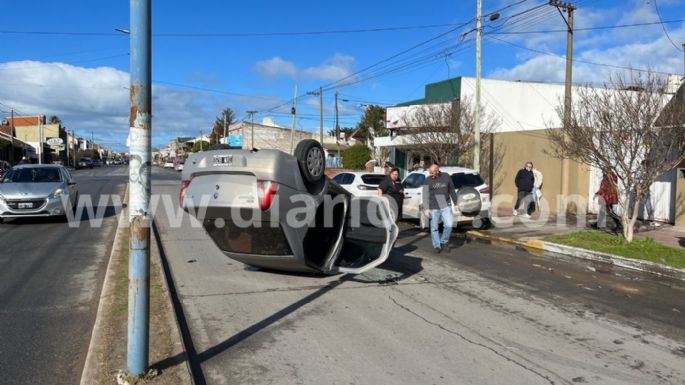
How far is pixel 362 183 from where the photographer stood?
15.9m

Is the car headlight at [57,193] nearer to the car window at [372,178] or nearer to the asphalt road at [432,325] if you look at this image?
the asphalt road at [432,325]

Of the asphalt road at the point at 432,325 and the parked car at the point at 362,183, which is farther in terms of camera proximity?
the parked car at the point at 362,183

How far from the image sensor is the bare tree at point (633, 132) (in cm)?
987

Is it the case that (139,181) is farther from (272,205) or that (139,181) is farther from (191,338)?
(272,205)

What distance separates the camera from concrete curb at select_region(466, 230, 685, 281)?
8.81 m

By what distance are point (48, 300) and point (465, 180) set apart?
10.2 metres

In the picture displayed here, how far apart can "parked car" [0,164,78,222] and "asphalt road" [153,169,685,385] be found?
623 cm

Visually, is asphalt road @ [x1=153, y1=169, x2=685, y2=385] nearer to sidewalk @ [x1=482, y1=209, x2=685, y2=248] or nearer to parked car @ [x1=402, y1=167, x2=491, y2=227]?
sidewalk @ [x1=482, y1=209, x2=685, y2=248]

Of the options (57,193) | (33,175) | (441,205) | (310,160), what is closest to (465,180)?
(441,205)

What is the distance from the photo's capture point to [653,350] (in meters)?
4.99

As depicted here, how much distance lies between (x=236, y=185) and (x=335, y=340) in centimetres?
214

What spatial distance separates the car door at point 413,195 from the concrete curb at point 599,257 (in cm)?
209

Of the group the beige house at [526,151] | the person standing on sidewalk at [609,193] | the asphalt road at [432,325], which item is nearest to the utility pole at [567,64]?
the beige house at [526,151]

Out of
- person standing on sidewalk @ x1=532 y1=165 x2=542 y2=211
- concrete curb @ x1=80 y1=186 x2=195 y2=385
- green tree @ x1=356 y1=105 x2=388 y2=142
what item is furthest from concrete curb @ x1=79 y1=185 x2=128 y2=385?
green tree @ x1=356 y1=105 x2=388 y2=142
